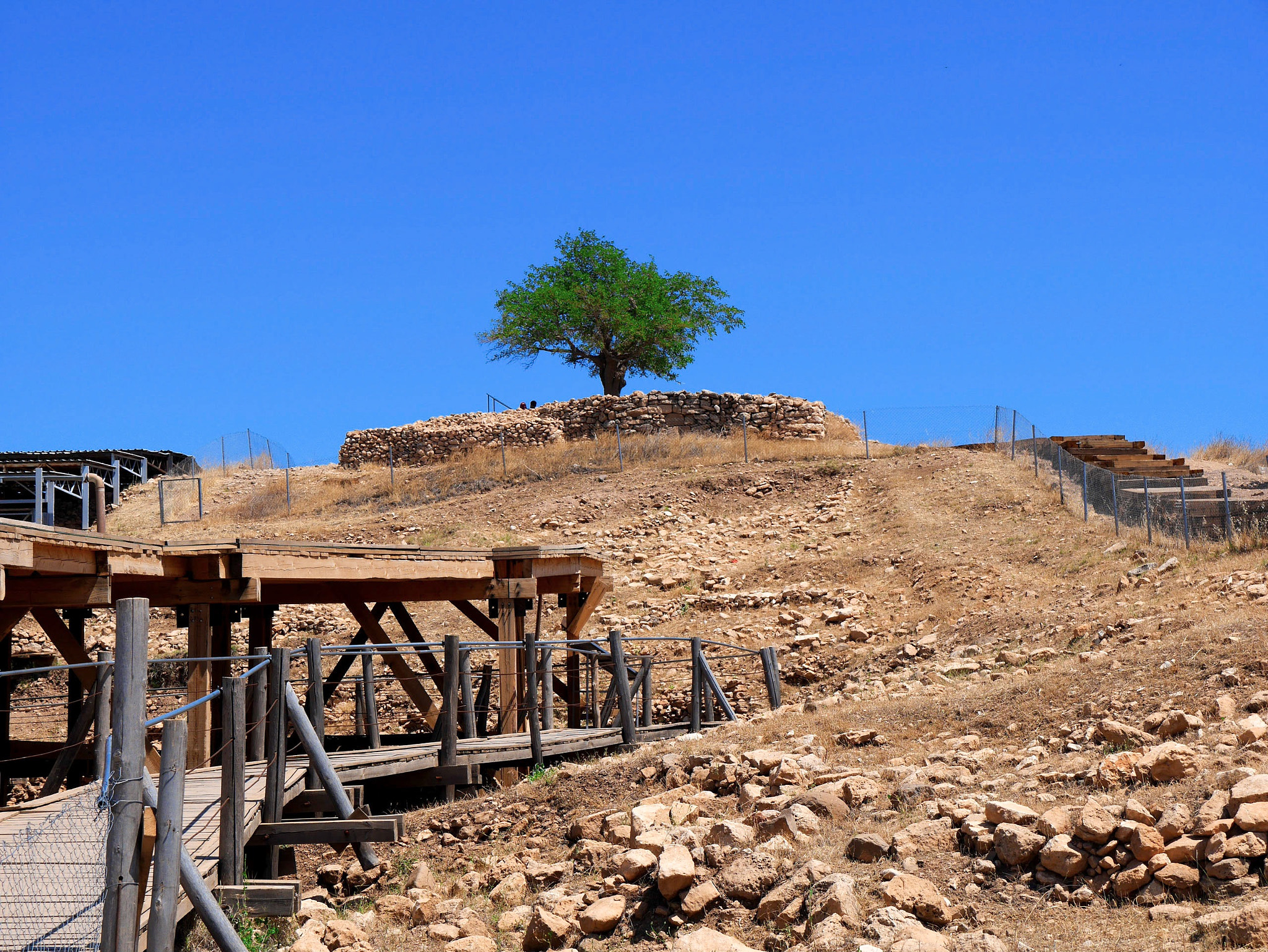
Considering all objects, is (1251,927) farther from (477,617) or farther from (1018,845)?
(477,617)

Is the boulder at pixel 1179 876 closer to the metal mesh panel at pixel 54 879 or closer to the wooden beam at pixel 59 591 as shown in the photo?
the metal mesh panel at pixel 54 879

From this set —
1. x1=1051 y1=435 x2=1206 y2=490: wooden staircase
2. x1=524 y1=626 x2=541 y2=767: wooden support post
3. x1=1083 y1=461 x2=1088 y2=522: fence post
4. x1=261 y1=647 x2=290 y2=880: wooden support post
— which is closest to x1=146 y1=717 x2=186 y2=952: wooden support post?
x1=261 y1=647 x2=290 y2=880: wooden support post

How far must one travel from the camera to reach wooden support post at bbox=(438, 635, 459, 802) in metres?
11.0

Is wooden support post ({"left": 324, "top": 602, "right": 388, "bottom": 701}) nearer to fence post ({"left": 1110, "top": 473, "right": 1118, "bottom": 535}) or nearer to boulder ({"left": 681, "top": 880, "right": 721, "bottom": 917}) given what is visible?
boulder ({"left": 681, "top": 880, "right": 721, "bottom": 917})

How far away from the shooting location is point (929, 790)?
28.0 ft

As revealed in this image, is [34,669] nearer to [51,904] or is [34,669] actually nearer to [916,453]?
[51,904]

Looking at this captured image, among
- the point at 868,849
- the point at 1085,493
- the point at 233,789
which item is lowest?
the point at 868,849

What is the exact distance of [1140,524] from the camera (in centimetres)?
2088

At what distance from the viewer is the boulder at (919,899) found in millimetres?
6656

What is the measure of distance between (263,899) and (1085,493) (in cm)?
1987

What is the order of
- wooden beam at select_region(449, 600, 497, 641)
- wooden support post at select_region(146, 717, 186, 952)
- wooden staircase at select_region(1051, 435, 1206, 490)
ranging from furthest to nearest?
wooden staircase at select_region(1051, 435, 1206, 490) < wooden beam at select_region(449, 600, 497, 641) < wooden support post at select_region(146, 717, 186, 952)

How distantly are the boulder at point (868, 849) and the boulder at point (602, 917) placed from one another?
1.59 m

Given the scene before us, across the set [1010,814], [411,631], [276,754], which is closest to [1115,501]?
[411,631]

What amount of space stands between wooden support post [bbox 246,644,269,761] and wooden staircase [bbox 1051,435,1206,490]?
20.8m
